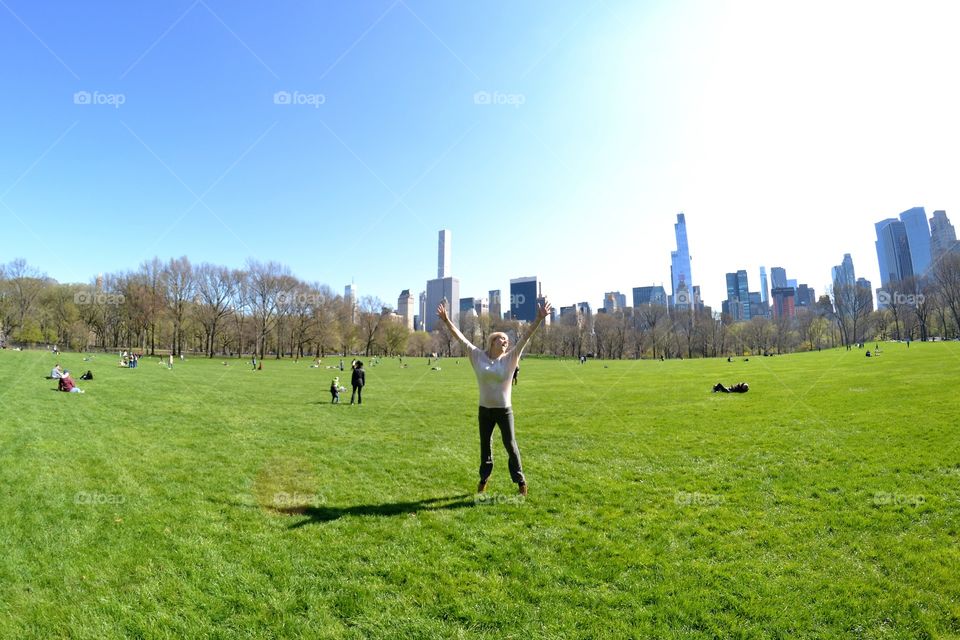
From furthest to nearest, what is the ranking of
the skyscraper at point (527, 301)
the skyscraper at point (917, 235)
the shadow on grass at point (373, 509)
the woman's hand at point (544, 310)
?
the skyscraper at point (917, 235), the skyscraper at point (527, 301), the woman's hand at point (544, 310), the shadow on grass at point (373, 509)

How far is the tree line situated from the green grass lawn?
3158 inches

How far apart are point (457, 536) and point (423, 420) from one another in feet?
36.7

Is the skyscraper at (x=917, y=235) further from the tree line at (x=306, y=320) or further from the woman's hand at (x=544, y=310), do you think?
the woman's hand at (x=544, y=310)

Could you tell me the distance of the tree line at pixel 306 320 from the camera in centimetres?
7994

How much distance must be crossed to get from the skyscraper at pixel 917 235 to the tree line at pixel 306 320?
3682 inches

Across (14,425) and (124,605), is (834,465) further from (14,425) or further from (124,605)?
(14,425)

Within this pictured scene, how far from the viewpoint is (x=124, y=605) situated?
4.58 metres

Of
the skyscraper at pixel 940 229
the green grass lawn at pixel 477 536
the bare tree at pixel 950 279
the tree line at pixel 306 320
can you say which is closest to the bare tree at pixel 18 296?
the tree line at pixel 306 320

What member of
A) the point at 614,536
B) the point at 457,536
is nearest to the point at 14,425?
the point at 457,536

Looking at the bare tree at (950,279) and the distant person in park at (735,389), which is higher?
the bare tree at (950,279)

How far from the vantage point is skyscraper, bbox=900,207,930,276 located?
184 meters

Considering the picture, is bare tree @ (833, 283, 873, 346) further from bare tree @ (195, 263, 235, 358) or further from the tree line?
bare tree @ (195, 263, 235, 358)

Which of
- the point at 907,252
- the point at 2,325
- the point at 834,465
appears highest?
the point at 907,252

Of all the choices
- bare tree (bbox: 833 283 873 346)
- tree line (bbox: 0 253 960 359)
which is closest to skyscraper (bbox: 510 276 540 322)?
tree line (bbox: 0 253 960 359)
